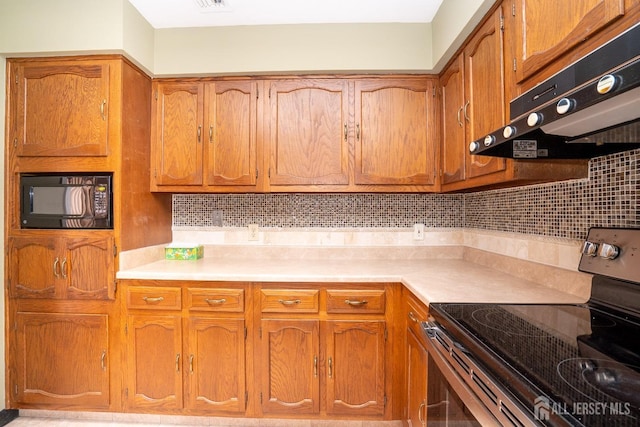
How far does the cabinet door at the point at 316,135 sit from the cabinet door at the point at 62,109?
Answer: 1.02 metres

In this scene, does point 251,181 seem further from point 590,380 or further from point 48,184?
point 590,380

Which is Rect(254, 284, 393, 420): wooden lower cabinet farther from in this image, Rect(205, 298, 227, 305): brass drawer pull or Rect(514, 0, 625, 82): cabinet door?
Rect(514, 0, 625, 82): cabinet door

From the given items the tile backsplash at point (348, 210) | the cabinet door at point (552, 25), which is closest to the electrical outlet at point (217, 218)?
the tile backsplash at point (348, 210)

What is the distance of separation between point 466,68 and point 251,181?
56.5 inches

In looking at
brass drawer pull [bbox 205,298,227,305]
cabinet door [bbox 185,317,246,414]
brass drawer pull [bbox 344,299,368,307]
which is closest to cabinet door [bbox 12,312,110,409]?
cabinet door [bbox 185,317,246,414]

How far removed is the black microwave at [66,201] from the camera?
6.14 feet

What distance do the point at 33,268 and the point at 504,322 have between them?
245cm

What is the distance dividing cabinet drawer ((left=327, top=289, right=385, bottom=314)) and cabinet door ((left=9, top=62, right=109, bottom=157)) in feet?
5.26

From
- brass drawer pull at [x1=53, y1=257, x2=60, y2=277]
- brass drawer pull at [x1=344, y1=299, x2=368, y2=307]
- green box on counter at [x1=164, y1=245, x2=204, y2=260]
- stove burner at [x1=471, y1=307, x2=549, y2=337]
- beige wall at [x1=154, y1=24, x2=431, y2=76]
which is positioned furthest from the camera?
green box on counter at [x1=164, y1=245, x2=204, y2=260]

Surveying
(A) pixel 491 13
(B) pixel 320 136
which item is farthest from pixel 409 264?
(A) pixel 491 13

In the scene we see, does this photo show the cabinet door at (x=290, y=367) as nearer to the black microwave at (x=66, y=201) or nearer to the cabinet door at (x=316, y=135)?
the cabinet door at (x=316, y=135)

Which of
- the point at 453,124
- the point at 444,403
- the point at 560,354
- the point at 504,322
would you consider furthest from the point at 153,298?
the point at 453,124

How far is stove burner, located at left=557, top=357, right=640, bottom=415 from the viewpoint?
60cm

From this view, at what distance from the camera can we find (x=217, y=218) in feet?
7.91
